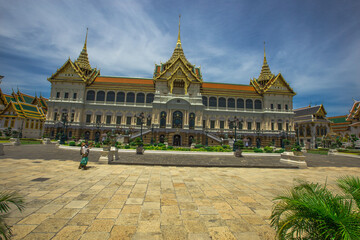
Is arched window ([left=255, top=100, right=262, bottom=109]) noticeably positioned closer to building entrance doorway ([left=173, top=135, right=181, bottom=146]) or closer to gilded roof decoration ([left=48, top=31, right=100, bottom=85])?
building entrance doorway ([left=173, top=135, right=181, bottom=146])

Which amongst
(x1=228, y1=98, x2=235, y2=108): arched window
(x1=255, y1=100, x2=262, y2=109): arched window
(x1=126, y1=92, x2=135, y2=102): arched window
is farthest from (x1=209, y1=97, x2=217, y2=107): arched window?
(x1=126, y1=92, x2=135, y2=102): arched window

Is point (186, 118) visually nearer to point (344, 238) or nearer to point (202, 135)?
point (202, 135)

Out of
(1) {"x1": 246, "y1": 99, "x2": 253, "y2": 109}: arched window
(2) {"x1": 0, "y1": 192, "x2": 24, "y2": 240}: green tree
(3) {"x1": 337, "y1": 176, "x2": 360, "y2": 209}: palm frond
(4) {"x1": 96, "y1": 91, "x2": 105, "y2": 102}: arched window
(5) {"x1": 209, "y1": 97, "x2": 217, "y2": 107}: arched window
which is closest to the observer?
(2) {"x1": 0, "y1": 192, "x2": 24, "y2": 240}: green tree

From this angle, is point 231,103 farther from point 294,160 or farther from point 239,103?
point 294,160

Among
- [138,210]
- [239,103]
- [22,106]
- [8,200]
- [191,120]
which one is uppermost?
[239,103]

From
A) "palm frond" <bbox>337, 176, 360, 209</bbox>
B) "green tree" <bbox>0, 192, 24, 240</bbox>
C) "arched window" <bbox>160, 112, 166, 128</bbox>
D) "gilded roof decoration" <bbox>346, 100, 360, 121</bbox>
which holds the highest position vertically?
"gilded roof decoration" <bbox>346, 100, 360, 121</bbox>

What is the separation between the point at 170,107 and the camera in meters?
36.8

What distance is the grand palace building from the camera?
36812 mm

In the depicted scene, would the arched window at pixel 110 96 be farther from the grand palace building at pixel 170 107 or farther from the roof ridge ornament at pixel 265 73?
the roof ridge ornament at pixel 265 73

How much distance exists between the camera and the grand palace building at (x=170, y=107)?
36.8m

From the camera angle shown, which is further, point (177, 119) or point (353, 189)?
point (177, 119)

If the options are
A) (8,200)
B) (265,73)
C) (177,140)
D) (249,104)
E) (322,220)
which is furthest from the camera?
(265,73)

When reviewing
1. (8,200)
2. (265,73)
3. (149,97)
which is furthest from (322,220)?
(265,73)

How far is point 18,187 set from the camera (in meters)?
6.21
